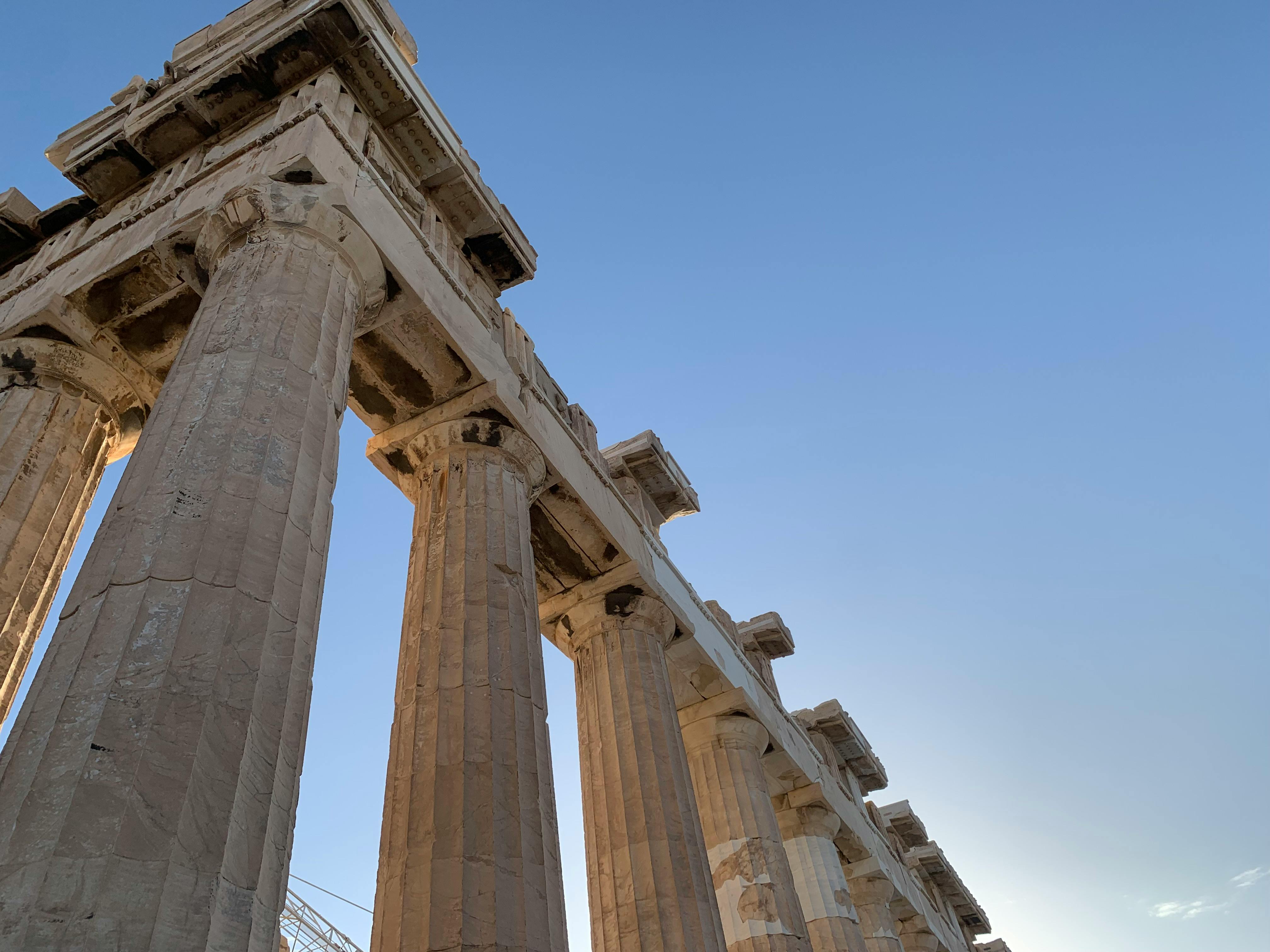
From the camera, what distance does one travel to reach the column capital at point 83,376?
1360cm

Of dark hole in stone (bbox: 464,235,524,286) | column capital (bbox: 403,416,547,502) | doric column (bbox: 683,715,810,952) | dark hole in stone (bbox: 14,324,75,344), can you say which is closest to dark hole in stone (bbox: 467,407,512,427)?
column capital (bbox: 403,416,547,502)

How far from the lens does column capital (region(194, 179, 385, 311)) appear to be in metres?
11.6

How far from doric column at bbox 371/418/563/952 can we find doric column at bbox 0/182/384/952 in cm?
284

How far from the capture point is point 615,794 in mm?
15664

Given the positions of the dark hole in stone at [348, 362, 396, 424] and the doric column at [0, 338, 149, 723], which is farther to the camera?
the dark hole in stone at [348, 362, 396, 424]

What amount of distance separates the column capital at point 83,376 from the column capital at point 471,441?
13.7 feet

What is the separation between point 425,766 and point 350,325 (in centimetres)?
520

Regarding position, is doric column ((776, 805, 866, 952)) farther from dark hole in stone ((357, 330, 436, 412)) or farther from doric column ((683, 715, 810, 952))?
dark hole in stone ((357, 330, 436, 412))

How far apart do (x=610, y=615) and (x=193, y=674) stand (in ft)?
38.7

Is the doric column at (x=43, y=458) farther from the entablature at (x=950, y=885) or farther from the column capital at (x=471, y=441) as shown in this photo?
the entablature at (x=950, y=885)

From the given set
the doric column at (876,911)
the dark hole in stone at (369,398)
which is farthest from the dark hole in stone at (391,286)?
the doric column at (876,911)

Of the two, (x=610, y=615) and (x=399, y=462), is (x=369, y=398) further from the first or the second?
(x=610, y=615)

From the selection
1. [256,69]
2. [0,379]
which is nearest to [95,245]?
[0,379]

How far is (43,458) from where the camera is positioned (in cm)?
1310
